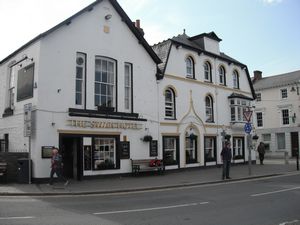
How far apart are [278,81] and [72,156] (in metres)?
35.7

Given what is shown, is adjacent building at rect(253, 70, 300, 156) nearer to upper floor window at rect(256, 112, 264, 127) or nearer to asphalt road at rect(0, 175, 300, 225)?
Result: upper floor window at rect(256, 112, 264, 127)

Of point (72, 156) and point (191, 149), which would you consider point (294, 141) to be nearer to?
point (191, 149)

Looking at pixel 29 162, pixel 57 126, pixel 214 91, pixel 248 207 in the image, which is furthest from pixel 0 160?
pixel 214 91

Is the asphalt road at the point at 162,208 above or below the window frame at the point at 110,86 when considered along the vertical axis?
below

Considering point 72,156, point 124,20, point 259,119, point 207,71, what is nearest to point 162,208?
point 72,156

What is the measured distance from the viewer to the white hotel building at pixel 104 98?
704 inches

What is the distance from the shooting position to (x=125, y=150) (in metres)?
20.6

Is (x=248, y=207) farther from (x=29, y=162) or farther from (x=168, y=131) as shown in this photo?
(x=168, y=131)

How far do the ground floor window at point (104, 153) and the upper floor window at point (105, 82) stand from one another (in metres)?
2.01

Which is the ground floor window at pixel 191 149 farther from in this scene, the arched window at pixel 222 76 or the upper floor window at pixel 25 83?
the upper floor window at pixel 25 83

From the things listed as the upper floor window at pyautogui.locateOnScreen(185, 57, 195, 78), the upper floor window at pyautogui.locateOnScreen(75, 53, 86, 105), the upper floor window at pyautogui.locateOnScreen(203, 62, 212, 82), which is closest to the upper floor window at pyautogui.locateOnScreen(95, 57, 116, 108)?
the upper floor window at pyautogui.locateOnScreen(75, 53, 86, 105)

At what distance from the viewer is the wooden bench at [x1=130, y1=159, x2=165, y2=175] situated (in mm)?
20566

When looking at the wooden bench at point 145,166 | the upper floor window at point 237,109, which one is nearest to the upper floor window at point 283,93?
the upper floor window at point 237,109

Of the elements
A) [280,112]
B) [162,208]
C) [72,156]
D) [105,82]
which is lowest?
[162,208]
